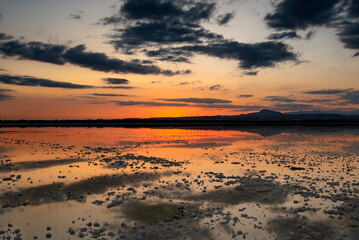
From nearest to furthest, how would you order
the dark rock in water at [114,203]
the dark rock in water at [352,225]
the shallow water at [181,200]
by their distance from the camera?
the shallow water at [181,200] → the dark rock in water at [352,225] → the dark rock in water at [114,203]

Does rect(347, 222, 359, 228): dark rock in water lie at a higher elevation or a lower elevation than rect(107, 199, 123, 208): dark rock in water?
lower

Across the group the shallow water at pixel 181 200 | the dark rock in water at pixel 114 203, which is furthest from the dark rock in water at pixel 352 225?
the dark rock in water at pixel 114 203

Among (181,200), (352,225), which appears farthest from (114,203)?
(352,225)

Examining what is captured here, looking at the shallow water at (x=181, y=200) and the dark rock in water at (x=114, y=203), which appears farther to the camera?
the dark rock in water at (x=114, y=203)

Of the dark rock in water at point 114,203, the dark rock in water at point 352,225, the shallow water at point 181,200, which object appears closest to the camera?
the shallow water at point 181,200

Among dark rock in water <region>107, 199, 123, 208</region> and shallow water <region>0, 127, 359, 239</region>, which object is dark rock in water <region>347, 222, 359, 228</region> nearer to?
shallow water <region>0, 127, 359, 239</region>

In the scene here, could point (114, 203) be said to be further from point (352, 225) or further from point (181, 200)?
point (352, 225)

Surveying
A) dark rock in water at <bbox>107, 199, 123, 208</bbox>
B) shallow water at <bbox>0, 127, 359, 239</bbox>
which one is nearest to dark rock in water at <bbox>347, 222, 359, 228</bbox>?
shallow water at <bbox>0, 127, 359, 239</bbox>

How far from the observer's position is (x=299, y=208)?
12367 mm

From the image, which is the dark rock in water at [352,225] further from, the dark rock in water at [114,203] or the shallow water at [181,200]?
the dark rock in water at [114,203]

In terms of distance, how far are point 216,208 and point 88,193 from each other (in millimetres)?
→ 7499

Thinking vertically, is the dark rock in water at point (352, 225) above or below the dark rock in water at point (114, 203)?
below

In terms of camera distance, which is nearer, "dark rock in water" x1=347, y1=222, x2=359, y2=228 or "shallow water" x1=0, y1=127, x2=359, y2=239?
"shallow water" x1=0, y1=127, x2=359, y2=239

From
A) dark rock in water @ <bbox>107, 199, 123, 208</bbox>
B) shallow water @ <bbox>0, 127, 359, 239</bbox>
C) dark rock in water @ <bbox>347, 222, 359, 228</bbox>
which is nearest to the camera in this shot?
shallow water @ <bbox>0, 127, 359, 239</bbox>
